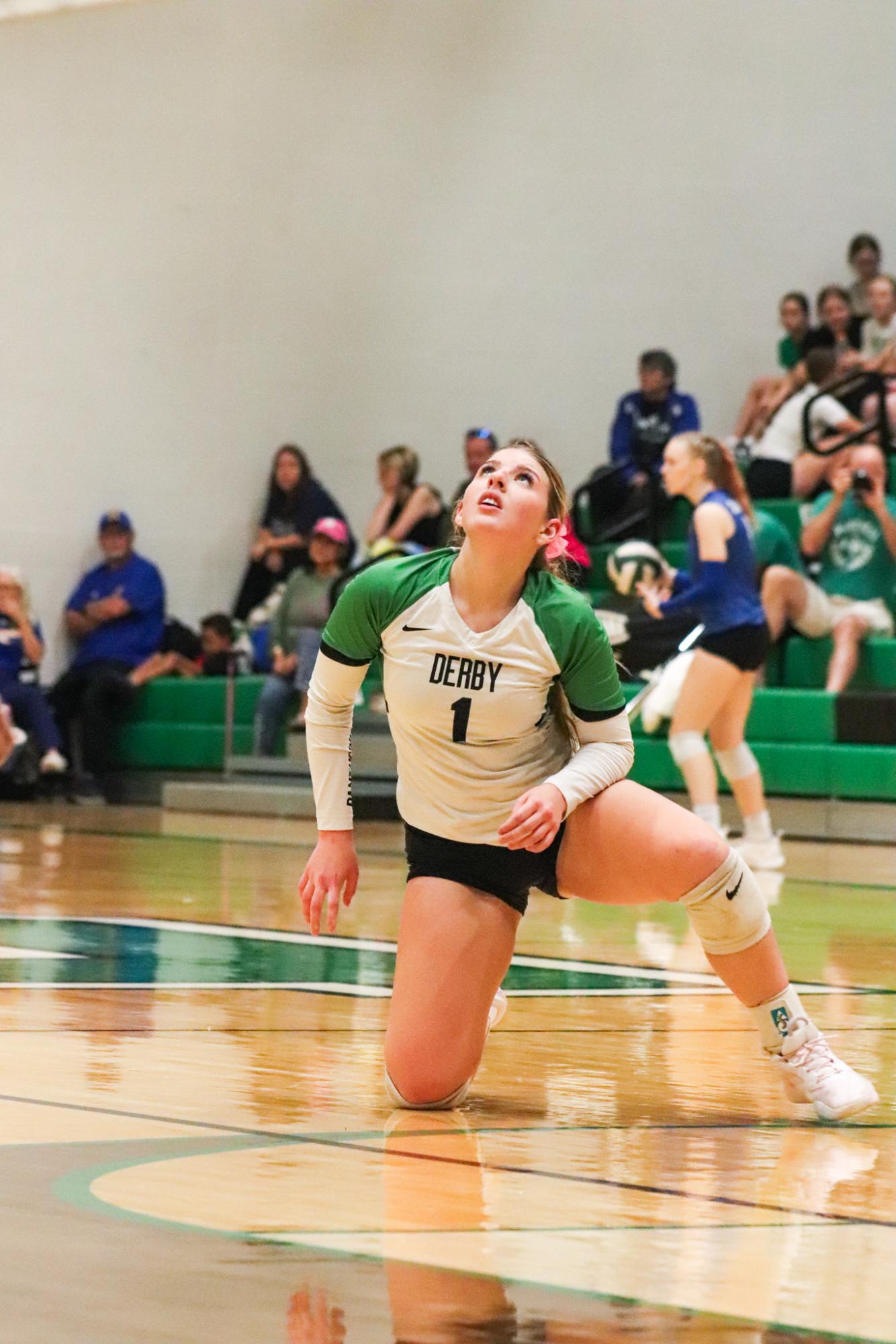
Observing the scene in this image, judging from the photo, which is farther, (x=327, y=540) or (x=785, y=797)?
(x=327, y=540)

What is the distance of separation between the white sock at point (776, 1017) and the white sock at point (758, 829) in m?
5.25

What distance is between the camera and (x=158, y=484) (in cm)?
1393

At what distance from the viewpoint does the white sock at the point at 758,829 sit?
866 cm

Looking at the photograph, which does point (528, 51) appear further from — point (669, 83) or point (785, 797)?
point (785, 797)

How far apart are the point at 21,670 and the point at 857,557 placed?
185 inches

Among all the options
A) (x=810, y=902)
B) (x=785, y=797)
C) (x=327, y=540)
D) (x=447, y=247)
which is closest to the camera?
(x=810, y=902)

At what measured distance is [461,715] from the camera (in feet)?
11.2

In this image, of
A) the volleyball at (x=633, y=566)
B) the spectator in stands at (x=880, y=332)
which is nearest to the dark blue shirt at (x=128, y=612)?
the volleyball at (x=633, y=566)

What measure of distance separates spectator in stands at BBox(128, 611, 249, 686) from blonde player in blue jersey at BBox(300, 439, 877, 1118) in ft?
31.5

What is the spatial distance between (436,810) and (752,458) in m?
9.55

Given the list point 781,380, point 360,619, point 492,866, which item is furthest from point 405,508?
point 492,866

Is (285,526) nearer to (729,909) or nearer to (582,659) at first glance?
(582,659)

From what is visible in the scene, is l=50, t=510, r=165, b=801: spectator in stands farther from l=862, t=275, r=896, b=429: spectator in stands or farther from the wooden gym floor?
the wooden gym floor

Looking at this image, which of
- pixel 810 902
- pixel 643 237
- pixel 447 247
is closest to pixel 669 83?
pixel 643 237
